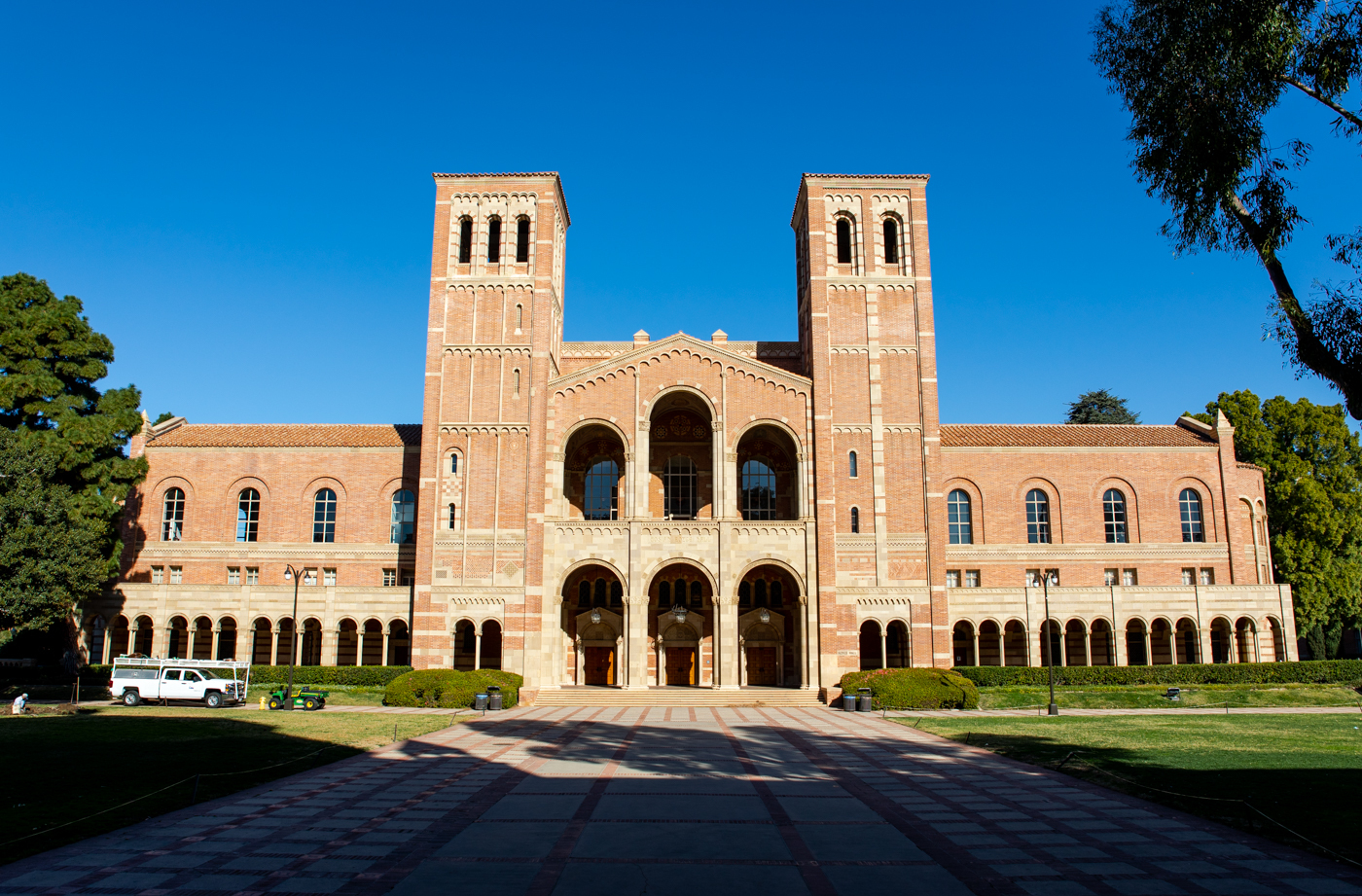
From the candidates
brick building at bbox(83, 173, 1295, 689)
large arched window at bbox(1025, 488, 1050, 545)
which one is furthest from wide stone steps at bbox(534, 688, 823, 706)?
large arched window at bbox(1025, 488, 1050, 545)

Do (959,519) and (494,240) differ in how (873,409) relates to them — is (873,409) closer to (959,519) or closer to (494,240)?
(959,519)

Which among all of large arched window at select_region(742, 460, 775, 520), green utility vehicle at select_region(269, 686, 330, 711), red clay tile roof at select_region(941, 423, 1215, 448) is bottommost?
green utility vehicle at select_region(269, 686, 330, 711)

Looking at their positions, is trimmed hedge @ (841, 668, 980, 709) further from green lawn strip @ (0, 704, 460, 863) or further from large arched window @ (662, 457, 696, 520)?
green lawn strip @ (0, 704, 460, 863)

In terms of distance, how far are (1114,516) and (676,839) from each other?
135ft

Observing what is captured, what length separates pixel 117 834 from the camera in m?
12.1

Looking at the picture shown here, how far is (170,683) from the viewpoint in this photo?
111ft

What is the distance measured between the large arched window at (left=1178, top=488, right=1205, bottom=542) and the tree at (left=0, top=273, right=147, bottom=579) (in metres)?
50.8

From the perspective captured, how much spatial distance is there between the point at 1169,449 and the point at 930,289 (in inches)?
634

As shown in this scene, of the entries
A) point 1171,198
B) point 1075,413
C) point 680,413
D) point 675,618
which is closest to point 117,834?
point 1171,198

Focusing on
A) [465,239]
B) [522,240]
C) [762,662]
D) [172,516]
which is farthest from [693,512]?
[172,516]

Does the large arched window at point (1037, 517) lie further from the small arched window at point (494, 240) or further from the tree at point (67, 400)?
the tree at point (67, 400)

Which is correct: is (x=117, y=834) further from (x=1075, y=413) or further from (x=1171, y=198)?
(x=1075, y=413)

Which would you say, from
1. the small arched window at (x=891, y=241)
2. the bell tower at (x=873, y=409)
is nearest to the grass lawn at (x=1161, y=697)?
the bell tower at (x=873, y=409)

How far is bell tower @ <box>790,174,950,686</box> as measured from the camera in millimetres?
39531
